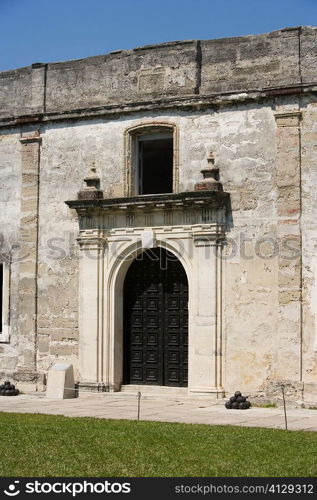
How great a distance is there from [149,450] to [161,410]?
4.60m

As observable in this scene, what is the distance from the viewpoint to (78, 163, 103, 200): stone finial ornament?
1728cm

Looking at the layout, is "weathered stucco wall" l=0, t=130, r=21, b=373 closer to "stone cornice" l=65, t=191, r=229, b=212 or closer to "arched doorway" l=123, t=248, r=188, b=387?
"stone cornice" l=65, t=191, r=229, b=212

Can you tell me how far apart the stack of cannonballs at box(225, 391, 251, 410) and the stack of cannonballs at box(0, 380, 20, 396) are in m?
4.58

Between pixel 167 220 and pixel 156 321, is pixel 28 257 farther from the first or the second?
pixel 167 220

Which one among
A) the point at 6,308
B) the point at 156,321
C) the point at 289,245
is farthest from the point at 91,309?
the point at 289,245

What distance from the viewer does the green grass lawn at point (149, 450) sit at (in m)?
8.85

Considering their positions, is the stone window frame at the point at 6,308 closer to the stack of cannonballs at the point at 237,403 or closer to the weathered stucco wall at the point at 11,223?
the weathered stucco wall at the point at 11,223

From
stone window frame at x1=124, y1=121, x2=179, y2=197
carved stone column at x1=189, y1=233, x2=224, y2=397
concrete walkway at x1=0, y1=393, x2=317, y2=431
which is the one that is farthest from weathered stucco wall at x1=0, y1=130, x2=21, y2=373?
carved stone column at x1=189, y1=233, x2=224, y2=397

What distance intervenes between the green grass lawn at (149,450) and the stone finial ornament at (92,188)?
5883 mm

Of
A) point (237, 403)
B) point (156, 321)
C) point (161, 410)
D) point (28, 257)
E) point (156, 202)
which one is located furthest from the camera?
point (28, 257)

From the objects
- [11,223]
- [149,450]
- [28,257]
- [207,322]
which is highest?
[11,223]

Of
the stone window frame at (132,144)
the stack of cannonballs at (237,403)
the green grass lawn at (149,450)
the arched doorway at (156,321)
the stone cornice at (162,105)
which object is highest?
the stone cornice at (162,105)

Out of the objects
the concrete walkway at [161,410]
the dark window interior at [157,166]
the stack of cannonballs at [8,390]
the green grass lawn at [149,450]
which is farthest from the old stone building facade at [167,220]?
the green grass lawn at [149,450]

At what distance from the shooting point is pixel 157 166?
2038 centimetres
